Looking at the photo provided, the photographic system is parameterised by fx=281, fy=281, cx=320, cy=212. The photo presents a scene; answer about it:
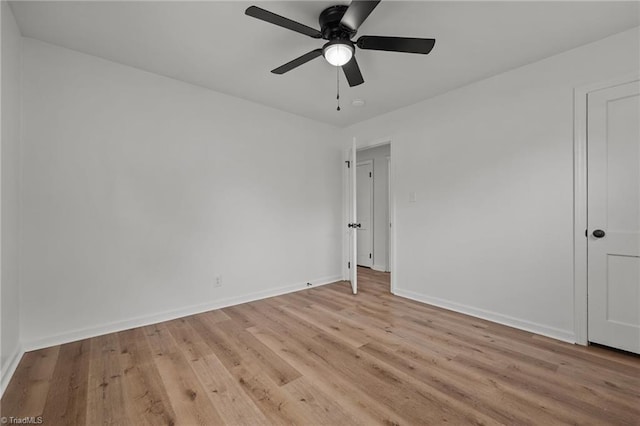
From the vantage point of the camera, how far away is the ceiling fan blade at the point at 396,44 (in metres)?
1.79

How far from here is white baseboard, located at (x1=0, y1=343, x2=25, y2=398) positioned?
1.78 metres

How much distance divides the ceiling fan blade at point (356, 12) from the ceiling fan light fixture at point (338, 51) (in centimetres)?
13

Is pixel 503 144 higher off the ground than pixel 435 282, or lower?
higher

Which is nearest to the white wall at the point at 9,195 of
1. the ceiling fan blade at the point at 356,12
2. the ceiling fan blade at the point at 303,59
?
the ceiling fan blade at the point at 303,59

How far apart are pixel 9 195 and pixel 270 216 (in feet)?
7.73

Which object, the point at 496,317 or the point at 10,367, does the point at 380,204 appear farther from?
the point at 10,367

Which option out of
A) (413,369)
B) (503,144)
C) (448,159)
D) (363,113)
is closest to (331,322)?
(413,369)

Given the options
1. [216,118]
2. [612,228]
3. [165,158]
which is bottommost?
[612,228]

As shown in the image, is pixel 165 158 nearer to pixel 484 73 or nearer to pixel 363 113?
pixel 363 113

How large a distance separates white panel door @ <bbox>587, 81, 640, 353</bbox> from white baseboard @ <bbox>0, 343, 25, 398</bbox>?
4.31 m

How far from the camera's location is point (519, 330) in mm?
2668

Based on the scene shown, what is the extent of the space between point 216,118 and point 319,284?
2.70 meters

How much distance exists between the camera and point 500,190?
9.37 feet

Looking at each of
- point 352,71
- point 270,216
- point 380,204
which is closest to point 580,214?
point 352,71
